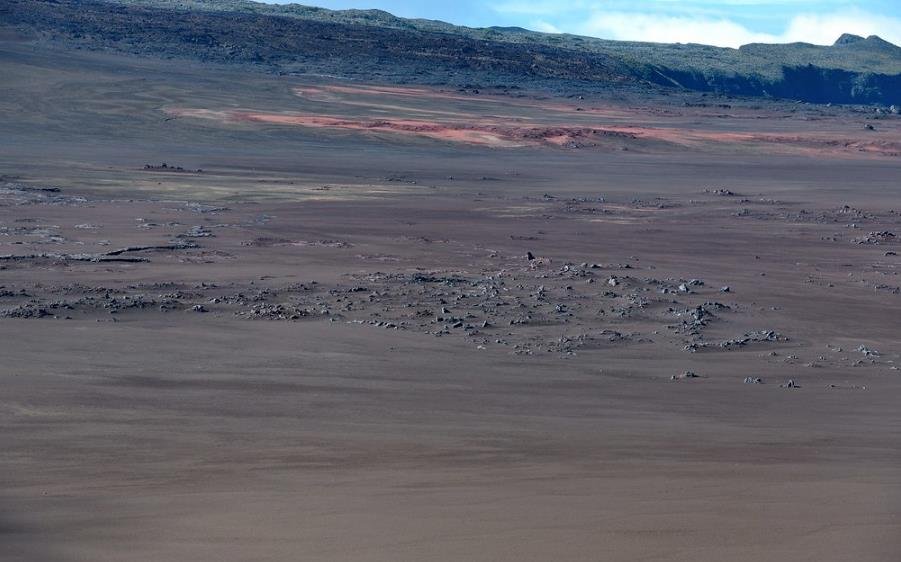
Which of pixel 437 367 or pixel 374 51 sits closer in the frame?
pixel 437 367

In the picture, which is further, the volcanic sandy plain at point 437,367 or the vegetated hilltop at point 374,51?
the vegetated hilltop at point 374,51

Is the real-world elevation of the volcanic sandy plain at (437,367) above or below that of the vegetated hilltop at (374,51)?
below

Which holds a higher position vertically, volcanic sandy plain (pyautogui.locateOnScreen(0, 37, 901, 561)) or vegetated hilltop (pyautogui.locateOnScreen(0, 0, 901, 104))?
vegetated hilltop (pyautogui.locateOnScreen(0, 0, 901, 104))

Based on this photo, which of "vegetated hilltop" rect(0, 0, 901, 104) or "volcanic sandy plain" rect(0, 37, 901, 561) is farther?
"vegetated hilltop" rect(0, 0, 901, 104)

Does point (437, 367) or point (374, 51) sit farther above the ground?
point (374, 51)
